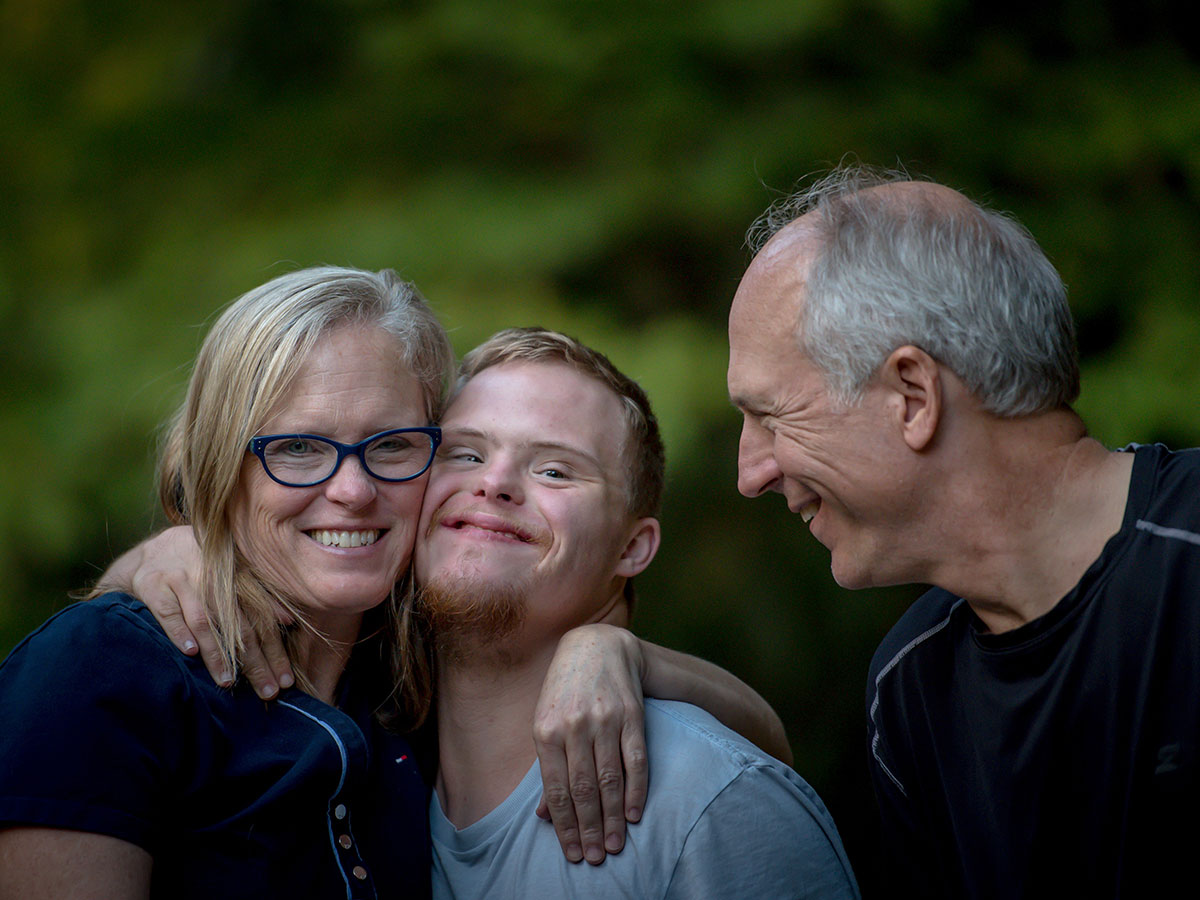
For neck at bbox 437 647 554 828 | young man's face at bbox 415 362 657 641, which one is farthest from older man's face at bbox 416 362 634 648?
neck at bbox 437 647 554 828

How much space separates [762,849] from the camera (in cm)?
188

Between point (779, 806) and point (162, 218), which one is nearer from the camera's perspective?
point (779, 806)

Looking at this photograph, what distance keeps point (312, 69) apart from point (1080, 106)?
2.68 m

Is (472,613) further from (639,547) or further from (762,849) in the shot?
(762,849)

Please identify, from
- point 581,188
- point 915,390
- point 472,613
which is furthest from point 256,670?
point 581,188

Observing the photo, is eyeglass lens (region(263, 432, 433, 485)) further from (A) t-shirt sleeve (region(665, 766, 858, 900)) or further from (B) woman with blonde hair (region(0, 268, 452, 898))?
(A) t-shirt sleeve (region(665, 766, 858, 900))

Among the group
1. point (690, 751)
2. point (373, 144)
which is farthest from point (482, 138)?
point (690, 751)

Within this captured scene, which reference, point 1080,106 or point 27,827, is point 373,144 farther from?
point 27,827

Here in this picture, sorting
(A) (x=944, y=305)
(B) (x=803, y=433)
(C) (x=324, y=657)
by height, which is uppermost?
(A) (x=944, y=305)

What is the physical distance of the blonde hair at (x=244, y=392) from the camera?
199 cm

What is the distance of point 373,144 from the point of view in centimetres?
392

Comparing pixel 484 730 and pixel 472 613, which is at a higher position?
pixel 472 613

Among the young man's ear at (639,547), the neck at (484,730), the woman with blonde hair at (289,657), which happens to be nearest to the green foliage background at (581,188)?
Answer: the young man's ear at (639,547)

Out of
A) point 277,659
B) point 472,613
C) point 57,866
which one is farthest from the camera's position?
point 472,613
